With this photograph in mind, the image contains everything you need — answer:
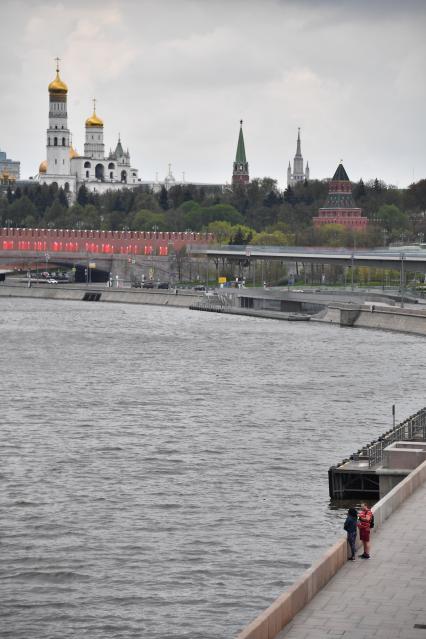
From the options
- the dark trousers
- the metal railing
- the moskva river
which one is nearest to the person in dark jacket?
the dark trousers

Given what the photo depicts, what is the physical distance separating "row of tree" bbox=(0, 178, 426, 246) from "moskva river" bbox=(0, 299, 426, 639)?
90.3 metres

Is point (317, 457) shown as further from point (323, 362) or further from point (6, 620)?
point (323, 362)

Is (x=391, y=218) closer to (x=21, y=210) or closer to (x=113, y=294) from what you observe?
(x=21, y=210)

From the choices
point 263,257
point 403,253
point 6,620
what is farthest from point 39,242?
point 6,620

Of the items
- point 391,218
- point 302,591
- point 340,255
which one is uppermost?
point 391,218

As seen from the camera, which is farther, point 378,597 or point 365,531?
point 365,531

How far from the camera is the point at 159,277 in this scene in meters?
145

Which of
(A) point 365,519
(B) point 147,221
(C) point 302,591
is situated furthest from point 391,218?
(C) point 302,591

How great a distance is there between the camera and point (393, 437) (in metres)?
33.0

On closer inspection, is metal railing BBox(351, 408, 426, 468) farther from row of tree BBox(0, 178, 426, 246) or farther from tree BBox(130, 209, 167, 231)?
tree BBox(130, 209, 167, 231)

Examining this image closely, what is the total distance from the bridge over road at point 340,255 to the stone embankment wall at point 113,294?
23.0 feet

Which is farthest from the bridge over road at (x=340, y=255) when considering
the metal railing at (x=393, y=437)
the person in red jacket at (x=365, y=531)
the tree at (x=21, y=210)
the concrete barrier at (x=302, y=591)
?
the person in red jacket at (x=365, y=531)

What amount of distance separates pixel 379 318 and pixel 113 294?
40805 millimetres

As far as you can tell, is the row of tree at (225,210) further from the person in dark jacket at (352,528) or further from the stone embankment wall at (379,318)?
the person in dark jacket at (352,528)
